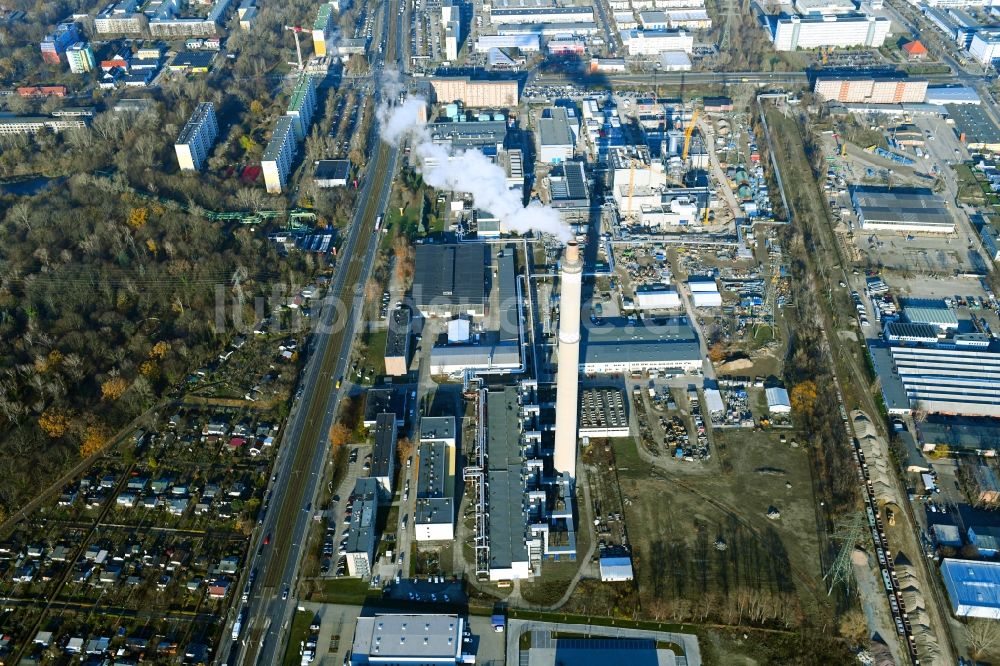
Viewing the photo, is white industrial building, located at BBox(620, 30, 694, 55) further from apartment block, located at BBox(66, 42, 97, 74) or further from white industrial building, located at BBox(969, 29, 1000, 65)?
apartment block, located at BBox(66, 42, 97, 74)

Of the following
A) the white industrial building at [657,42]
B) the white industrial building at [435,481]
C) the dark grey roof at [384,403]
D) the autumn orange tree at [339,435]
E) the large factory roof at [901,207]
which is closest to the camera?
the white industrial building at [435,481]

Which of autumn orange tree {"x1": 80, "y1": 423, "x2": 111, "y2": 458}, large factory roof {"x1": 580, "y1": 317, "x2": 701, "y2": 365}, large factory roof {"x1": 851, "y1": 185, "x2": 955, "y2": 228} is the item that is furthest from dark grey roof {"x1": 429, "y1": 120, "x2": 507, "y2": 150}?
autumn orange tree {"x1": 80, "y1": 423, "x2": 111, "y2": 458}

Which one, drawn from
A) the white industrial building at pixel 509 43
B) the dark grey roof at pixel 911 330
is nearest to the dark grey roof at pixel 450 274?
the dark grey roof at pixel 911 330

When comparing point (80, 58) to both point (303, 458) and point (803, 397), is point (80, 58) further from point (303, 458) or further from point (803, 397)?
point (803, 397)

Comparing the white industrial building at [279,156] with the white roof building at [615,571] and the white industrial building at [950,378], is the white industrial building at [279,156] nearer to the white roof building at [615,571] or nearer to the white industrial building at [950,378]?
the white roof building at [615,571]

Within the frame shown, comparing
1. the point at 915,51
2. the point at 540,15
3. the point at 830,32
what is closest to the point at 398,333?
the point at 540,15

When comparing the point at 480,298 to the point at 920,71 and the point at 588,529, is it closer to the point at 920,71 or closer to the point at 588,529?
the point at 588,529

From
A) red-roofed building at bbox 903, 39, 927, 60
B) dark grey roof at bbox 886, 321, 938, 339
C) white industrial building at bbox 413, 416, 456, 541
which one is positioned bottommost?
white industrial building at bbox 413, 416, 456, 541

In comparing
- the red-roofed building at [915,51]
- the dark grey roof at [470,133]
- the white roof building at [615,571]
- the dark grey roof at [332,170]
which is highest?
the red-roofed building at [915,51]
